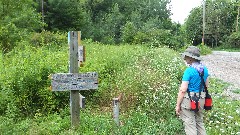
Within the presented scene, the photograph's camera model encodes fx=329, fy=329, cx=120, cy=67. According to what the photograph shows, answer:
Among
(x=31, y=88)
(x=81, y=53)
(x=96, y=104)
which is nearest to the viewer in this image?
(x=81, y=53)

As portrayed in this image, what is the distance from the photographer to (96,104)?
26.2 feet

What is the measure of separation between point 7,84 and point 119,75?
3.01 metres

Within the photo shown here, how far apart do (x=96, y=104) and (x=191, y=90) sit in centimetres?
310

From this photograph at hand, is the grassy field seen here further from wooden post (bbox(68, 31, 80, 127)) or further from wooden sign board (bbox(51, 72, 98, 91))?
wooden sign board (bbox(51, 72, 98, 91))

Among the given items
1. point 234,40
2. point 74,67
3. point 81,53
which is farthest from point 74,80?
point 234,40

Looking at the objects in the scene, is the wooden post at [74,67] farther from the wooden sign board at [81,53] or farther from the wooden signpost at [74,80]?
the wooden sign board at [81,53]

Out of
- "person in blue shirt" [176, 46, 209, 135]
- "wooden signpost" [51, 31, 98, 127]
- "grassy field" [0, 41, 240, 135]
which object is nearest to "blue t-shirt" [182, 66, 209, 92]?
"person in blue shirt" [176, 46, 209, 135]

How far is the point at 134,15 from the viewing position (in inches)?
1951

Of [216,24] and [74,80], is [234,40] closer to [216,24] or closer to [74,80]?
[216,24]

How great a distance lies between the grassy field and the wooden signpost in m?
0.39

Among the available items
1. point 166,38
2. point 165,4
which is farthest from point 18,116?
point 165,4

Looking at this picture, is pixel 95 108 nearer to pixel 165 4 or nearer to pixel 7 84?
pixel 7 84

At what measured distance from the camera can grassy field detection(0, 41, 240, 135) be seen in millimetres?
6359

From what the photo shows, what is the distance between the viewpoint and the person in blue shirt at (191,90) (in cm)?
539
